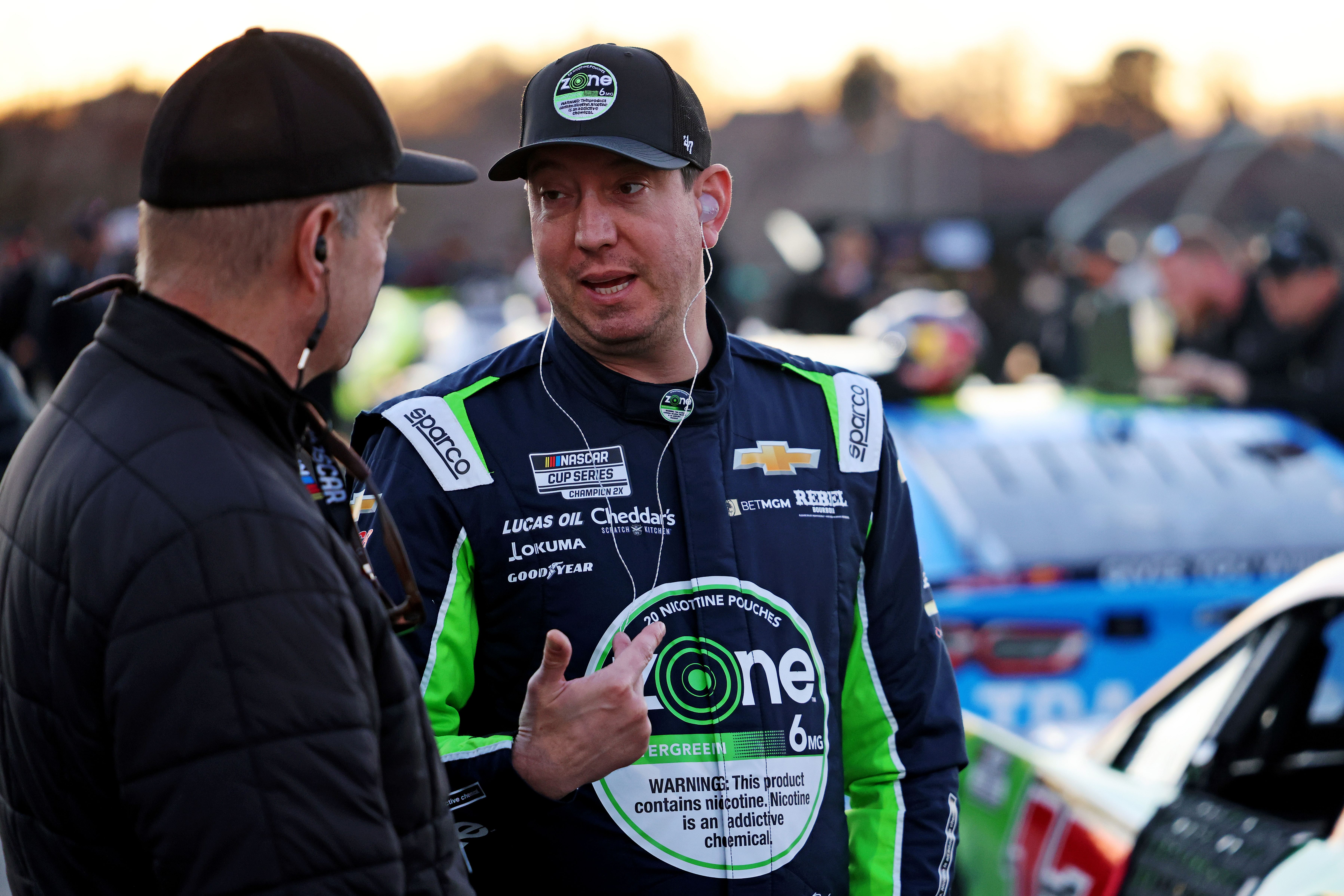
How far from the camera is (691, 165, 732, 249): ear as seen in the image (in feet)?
8.39

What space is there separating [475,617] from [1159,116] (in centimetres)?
6731

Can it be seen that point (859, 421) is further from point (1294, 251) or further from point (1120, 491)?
point (1294, 251)

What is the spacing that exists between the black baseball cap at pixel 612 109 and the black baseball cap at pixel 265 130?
2.34ft

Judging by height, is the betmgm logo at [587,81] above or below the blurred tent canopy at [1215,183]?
above

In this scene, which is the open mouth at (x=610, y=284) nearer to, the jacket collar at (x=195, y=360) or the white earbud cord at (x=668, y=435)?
the white earbud cord at (x=668, y=435)

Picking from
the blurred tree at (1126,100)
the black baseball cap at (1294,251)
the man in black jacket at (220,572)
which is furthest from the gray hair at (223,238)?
the blurred tree at (1126,100)

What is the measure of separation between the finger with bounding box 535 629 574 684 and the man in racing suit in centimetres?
15

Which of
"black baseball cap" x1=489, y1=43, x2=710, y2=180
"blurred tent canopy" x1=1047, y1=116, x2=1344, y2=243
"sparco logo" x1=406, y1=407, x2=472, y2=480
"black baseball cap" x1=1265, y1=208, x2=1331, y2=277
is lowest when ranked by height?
"blurred tent canopy" x1=1047, y1=116, x2=1344, y2=243

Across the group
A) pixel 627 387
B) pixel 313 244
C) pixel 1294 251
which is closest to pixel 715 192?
pixel 627 387

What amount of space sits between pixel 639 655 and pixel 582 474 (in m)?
0.43

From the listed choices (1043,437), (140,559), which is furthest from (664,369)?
(1043,437)

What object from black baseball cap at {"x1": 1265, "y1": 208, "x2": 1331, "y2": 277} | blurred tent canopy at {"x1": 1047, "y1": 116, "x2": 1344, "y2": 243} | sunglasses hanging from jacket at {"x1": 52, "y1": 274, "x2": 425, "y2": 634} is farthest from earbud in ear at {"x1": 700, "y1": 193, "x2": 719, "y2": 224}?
blurred tent canopy at {"x1": 1047, "y1": 116, "x2": 1344, "y2": 243}

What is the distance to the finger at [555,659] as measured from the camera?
1.88 meters

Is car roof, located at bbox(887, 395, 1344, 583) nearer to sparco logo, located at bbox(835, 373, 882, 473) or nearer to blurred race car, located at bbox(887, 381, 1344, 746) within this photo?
blurred race car, located at bbox(887, 381, 1344, 746)
